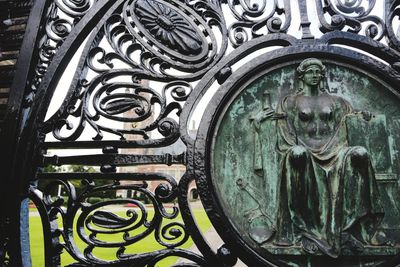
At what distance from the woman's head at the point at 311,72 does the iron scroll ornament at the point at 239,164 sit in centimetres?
6

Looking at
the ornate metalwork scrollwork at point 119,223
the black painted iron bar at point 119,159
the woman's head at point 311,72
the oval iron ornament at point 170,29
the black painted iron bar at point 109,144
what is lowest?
the ornate metalwork scrollwork at point 119,223

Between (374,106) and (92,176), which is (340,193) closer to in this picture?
(374,106)

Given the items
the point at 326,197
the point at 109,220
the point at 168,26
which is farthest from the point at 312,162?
the point at 168,26

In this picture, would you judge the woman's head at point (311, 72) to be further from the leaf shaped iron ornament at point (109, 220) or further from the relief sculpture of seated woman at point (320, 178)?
the leaf shaped iron ornament at point (109, 220)

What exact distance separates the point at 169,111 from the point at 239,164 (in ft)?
2.17

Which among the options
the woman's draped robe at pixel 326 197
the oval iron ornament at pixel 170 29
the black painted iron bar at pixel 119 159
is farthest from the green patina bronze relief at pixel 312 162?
the oval iron ornament at pixel 170 29

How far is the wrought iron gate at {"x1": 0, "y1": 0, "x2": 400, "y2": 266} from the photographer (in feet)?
7.41

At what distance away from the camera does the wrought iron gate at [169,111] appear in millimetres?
2260

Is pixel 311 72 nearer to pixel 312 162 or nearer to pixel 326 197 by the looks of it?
pixel 312 162

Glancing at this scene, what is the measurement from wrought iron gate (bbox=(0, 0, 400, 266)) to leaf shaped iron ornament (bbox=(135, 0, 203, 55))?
0.01m

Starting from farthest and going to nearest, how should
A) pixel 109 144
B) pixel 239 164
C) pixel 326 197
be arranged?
pixel 109 144
pixel 239 164
pixel 326 197

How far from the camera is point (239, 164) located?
2.36 meters

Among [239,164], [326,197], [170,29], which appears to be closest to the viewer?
[326,197]

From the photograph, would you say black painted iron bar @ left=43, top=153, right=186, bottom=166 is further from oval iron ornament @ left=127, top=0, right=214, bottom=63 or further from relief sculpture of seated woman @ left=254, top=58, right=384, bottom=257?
oval iron ornament @ left=127, top=0, right=214, bottom=63
